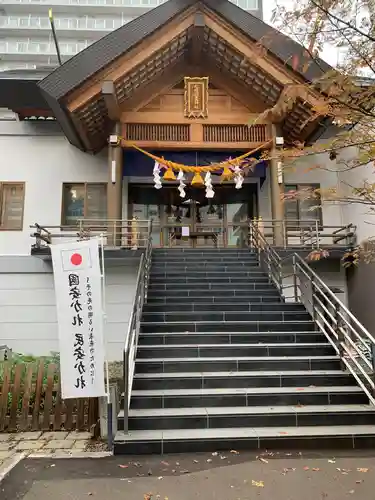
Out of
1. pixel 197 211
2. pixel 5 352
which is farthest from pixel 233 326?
pixel 197 211

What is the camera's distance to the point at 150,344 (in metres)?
6.36

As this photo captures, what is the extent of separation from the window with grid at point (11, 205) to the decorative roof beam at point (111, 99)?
3224mm

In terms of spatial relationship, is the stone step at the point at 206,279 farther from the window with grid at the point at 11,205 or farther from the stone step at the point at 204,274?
the window with grid at the point at 11,205

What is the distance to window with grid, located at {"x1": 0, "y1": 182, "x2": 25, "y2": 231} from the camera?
34.4 ft

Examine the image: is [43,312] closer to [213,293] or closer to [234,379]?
[213,293]

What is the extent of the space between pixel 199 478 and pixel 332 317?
342 centimetres

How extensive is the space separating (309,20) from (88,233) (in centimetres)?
771

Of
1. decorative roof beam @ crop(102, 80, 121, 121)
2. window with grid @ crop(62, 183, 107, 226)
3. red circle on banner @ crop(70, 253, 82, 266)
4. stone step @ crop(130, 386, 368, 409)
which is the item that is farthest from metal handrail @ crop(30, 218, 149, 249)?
stone step @ crop(130, 386, 368, 409)

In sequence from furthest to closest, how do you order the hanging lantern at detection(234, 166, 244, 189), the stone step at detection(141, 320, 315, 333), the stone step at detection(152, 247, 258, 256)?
the stone step at detection(152, 247, 258, 256), the stone step at detection(141, 320, 315, 333), the hanging lantern at detection(234, 166, 244, 189)

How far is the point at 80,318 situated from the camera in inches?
195

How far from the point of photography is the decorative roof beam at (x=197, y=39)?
30.3 ft

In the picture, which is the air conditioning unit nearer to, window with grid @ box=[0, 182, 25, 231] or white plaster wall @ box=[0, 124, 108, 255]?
white plaster wall @ box=[0, 124, 108, 255]

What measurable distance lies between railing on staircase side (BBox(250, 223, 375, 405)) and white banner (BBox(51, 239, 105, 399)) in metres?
3.44

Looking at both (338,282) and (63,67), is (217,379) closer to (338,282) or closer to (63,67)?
(338,282)
